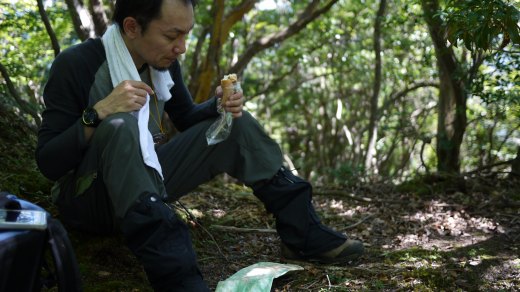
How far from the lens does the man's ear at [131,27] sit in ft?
8.66

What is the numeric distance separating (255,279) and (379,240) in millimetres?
1305

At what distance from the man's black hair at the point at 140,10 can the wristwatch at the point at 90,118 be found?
0.52 meters

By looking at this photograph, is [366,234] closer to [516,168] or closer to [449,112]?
[516,168]

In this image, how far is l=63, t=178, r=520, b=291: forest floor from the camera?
2660mm

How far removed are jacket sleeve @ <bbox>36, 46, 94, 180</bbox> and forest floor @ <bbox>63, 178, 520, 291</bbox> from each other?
1.84 feet

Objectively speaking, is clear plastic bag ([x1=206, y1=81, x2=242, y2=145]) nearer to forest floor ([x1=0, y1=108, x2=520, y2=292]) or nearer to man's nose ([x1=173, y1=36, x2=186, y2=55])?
man's nose ([x1=173, y1=36, x2=186, y2=55])

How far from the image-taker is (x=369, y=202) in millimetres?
4441

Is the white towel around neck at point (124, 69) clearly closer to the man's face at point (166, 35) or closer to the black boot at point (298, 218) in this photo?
the man's face at point (166, 35)

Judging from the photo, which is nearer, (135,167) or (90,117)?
(135,167)

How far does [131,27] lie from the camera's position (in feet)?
8.73

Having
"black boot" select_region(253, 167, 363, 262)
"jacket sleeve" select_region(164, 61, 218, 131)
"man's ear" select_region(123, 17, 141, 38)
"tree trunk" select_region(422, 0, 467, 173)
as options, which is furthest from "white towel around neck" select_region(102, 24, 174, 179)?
"tree trunk" select_region(422, 0, 467, 173)

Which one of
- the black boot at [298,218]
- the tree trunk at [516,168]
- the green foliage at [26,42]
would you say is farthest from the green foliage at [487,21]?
the green foliage at [26,42]

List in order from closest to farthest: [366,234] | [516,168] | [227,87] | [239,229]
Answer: [227,87] → [239,229] → [366,234] → [516,168]

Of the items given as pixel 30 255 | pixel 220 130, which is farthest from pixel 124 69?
pixel 30 255
